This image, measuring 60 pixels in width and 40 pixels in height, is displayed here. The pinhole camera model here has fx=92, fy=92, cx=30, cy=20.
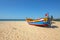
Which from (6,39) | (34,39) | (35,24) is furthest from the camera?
(35,24)

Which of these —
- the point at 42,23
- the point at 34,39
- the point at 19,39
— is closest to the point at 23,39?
the point at 19,39

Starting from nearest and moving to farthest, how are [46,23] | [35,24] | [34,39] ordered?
[34,39]
[46,23]
[35,24]

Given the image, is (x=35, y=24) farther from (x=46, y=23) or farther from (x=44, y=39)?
(x=44, y=39)

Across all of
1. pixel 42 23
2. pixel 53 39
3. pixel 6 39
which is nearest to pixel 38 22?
pixel 42 23

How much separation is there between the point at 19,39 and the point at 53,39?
2.56 metres

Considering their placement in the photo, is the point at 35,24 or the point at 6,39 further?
the point at 35,24

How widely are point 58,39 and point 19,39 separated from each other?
2.94 meters

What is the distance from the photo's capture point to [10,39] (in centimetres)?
635

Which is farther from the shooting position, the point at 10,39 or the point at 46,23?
the point at 46,23

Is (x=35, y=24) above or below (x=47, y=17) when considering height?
below

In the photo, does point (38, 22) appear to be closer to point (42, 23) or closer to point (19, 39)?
point (42, 23)

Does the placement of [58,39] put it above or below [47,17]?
below

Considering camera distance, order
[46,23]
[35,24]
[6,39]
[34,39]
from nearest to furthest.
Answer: [6,39], [34,39], [46,23], [35,24]

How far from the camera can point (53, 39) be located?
6965 millimetres
